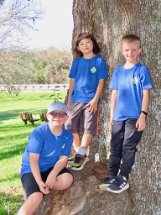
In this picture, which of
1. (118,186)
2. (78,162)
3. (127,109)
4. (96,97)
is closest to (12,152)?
(78,162)

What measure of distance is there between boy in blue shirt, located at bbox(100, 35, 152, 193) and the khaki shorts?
52 centimetres

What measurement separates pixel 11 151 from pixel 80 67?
8640 mm

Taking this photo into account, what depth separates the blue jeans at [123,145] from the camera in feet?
14.5

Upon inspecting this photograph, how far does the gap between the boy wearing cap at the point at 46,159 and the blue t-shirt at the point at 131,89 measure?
1.90 feet

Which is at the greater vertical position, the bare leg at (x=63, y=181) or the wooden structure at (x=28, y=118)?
the bare leg at (x=63, y=181)

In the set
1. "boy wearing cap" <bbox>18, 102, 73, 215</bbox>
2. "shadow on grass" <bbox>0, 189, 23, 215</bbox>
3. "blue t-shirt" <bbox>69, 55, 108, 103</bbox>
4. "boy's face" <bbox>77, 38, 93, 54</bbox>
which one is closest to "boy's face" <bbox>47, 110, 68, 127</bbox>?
"boy wearing cap" <bbox>18, 102, 73, 215</bbox>

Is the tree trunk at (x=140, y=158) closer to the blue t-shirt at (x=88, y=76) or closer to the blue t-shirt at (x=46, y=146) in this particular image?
the blue t-shirt at (x=88, y=76)

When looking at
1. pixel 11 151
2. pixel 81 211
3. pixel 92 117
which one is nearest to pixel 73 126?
pixel 92 117

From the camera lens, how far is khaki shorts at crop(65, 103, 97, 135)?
5113mm

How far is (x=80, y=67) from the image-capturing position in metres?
5.24

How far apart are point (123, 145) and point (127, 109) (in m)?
0.38

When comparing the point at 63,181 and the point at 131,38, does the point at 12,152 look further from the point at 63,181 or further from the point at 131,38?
the point at 131,38

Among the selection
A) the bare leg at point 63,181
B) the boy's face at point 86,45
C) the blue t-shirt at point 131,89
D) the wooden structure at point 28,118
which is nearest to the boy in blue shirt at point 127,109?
the blue t-shirt at point 131,89

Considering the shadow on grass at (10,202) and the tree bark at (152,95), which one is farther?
the shadow on grass at (10,202)
